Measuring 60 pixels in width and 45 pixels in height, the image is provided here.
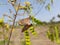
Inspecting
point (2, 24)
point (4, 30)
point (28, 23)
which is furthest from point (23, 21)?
point (4, 30)

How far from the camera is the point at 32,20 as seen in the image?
170 centimetres

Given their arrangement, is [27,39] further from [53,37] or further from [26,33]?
[53,37]

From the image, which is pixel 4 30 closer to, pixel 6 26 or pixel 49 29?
pixel 6 26

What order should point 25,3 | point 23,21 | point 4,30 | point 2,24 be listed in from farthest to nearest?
point 4,30 → point 2,24 → point 25,3 → point 23,21

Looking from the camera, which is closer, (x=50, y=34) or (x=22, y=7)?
(x=22, y=7)

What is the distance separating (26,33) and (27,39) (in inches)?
1.8

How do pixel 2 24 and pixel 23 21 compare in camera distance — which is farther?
pixel 2 24

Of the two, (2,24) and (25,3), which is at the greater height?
(25,3)

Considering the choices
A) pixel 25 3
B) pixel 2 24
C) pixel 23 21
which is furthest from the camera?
pixel 2 24

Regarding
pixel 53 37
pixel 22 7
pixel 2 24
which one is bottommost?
pixel 53 37

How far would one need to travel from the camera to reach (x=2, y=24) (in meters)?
1.84

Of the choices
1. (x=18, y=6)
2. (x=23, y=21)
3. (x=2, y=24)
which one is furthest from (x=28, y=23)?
(x=2, y=24)

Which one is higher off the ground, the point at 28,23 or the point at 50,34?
the point at 28,23

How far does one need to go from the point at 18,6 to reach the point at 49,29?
0.50 metres
